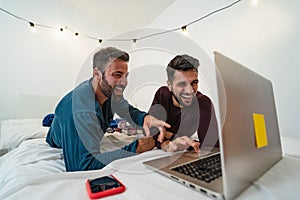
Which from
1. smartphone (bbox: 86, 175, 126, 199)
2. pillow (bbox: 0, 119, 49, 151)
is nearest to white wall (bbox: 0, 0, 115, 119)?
pillow (bbox: 0, 119, 49, 151)

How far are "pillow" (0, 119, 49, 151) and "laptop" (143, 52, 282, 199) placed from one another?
1.22 m

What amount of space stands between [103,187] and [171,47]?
1.70 m

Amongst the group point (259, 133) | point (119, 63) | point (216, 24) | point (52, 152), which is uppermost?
point (216, 24)

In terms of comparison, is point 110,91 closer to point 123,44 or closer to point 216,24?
point 216,24

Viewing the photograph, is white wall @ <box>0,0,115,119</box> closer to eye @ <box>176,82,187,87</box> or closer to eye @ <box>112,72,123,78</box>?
eye @ <box>112,72,123,78</box>

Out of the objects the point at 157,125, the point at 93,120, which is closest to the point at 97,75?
the point at 93,120

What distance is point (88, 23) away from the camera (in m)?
2.13

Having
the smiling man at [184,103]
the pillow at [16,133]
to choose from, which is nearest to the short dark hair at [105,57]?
the smiling man at [184,103]

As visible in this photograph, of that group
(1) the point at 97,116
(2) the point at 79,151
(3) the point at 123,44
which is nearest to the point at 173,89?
(1) the point at 97,116

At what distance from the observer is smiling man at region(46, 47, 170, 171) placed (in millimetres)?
552

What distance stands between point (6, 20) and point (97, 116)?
1877 mm

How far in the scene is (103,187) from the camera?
30 centimetres

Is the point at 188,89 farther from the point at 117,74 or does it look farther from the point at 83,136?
the point at 83,136

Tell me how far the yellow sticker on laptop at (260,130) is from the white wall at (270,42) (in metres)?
0.81
